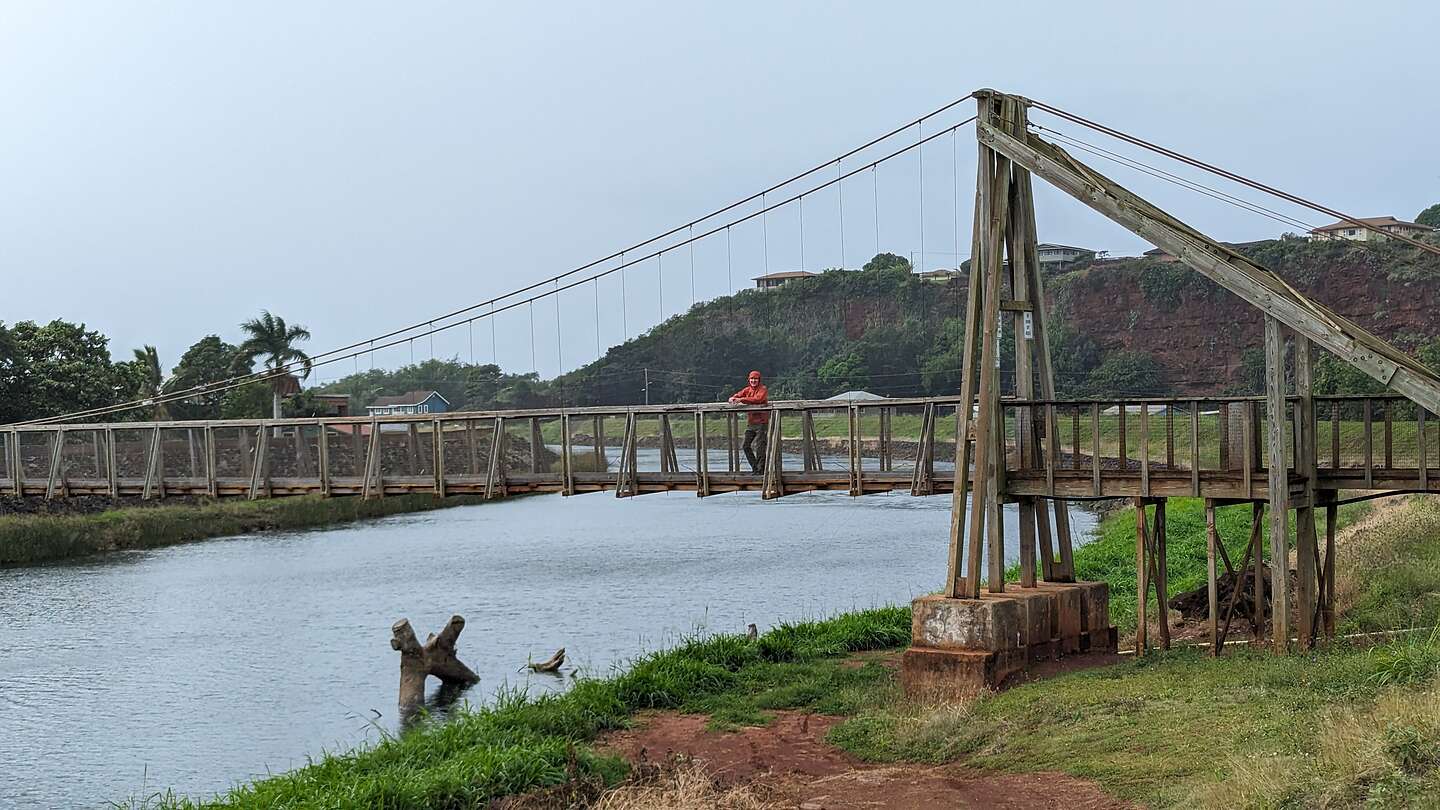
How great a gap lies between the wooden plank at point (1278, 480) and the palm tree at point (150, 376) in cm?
4746

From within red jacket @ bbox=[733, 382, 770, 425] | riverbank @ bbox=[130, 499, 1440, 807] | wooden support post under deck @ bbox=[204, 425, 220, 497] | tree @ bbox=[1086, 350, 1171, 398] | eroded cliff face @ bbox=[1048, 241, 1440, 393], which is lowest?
riverbank @ bbox=[130, 499, 1440, 807]

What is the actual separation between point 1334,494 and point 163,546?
3228 cm

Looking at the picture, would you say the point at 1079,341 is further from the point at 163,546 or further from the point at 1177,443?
the point at 163,546

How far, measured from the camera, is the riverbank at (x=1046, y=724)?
26.3 ft

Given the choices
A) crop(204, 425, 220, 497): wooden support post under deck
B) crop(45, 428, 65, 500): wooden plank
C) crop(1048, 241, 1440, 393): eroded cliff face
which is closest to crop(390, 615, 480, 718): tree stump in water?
crop(204, 425, 220, 497): wooden support post under deck

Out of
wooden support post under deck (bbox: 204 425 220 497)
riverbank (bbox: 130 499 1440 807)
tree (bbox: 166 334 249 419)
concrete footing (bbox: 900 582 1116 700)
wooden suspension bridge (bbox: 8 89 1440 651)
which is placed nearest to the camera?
riverbank (bbox: 130 499 1440 807)

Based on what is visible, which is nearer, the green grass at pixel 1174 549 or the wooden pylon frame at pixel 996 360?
the wooden pylon frame at pixel 996 360

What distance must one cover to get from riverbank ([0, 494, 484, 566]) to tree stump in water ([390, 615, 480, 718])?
1116 cm

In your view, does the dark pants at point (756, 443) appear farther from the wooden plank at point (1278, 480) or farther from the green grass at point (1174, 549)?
the wooden plank at point (1278, 480)

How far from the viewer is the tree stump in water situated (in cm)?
1748

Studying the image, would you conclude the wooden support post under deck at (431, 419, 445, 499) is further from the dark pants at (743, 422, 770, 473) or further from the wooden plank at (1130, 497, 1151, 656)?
the wooden plank at (1130, 497, 1151, 656)

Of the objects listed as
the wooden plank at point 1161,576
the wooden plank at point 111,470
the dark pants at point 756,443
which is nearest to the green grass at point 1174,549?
the wooden plank at point 1161,576

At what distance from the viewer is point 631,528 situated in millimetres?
41406

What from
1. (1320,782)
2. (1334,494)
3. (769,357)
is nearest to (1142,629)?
(1334,494)
